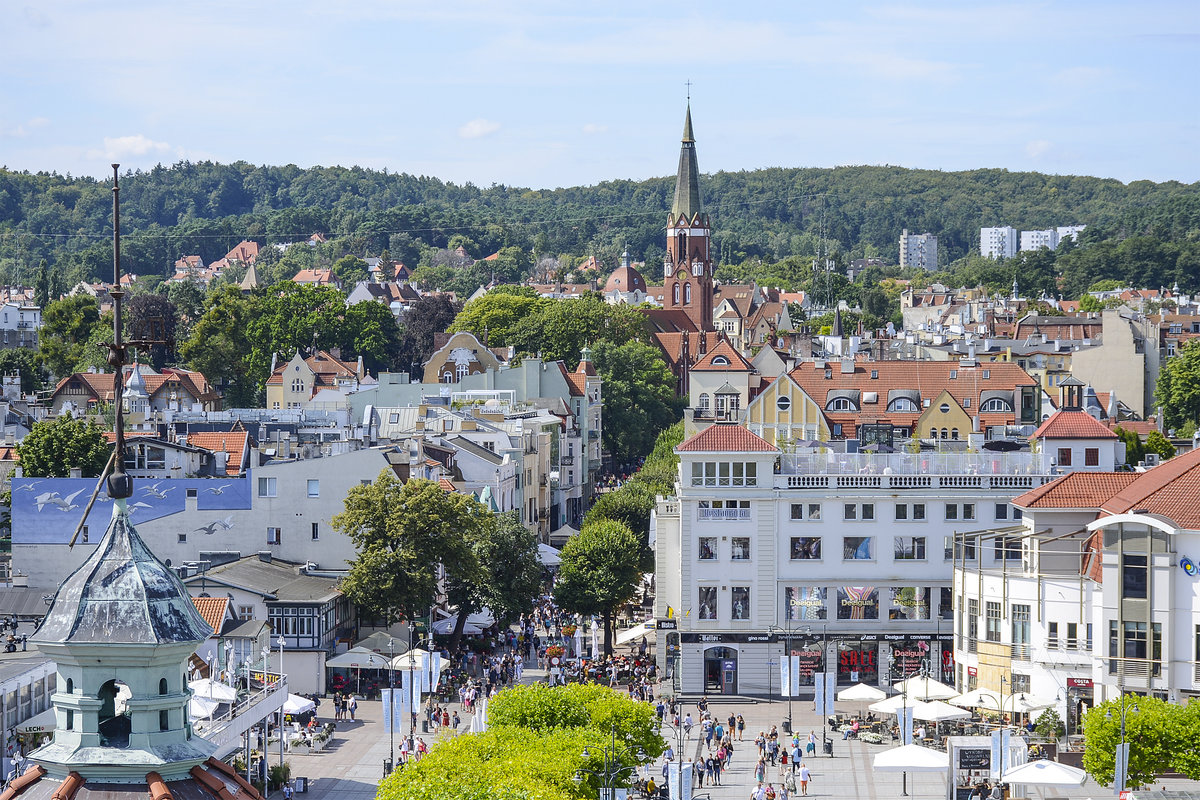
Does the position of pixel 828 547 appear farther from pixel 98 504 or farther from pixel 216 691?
pixel 98 504

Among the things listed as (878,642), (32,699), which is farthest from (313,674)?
(878,642)

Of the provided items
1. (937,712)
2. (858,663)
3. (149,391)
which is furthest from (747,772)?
(149,391)

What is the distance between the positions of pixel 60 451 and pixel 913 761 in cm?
5216

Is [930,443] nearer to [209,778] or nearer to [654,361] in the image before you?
[209,778]

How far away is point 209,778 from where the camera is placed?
12.3 m

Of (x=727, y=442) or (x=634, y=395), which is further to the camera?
(x=634, y=395)

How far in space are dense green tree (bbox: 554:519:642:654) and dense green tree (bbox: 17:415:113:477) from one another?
84.6ft

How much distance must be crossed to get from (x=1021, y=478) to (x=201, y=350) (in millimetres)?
100093

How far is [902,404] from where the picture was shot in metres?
87.4

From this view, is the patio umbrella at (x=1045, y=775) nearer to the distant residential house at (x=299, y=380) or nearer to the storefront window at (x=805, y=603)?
the storefront window at (x=805, y=603)

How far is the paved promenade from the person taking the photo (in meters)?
47.4

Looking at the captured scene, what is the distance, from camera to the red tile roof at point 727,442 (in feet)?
210

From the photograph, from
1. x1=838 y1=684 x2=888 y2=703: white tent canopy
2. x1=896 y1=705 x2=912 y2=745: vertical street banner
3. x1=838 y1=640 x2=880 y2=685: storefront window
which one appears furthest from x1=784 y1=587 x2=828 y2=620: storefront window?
x1=896 y1=705 x2=912 y2=745: vertical street banner

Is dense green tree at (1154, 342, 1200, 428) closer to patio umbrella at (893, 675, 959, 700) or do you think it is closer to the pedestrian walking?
patio umbrella at (893, 675, 959, 700)
